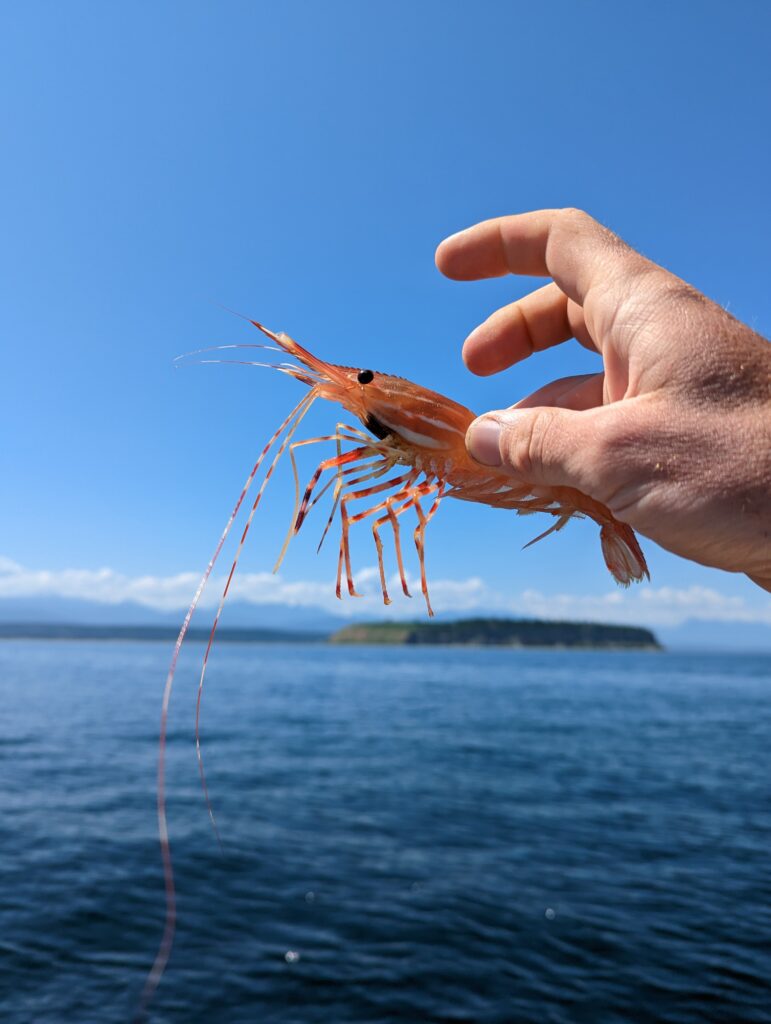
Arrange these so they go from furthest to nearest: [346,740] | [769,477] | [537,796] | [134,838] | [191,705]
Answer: [191,705], [346,740], [537,796], [134,838], [769,477]

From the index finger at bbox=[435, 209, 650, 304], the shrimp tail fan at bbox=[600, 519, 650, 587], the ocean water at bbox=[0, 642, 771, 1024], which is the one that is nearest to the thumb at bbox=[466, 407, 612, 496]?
the index finger at bbox=[435, 209, 650, 304]

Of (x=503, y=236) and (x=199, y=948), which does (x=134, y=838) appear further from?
(x=503, y=236)

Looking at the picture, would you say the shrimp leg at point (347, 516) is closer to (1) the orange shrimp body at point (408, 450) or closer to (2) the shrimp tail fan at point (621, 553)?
(1) the orange shrimp body at point (408, 450)

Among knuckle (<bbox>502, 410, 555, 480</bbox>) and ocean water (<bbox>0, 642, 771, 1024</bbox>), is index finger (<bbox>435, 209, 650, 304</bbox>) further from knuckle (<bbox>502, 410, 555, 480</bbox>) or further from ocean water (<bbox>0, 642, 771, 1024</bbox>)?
ocean water (<bbox>0, 642, 771, 1024</bbox>)

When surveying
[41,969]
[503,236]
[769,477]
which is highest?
[503,236]

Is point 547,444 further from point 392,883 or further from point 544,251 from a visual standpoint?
point 392,883

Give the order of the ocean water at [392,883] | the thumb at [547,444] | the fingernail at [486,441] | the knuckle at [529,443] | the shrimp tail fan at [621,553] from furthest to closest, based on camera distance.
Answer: the ocean water at [392,883], the shrimp tail fan at [621,553], the fingernail at [486,441], the knuckle at [529,443], the thumb at [547,444]

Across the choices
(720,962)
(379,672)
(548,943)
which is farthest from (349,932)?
(379,672)

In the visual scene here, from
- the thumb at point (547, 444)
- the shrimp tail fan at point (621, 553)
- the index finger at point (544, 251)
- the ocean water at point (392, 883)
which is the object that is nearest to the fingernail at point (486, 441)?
the thumb at point (547, 444)
